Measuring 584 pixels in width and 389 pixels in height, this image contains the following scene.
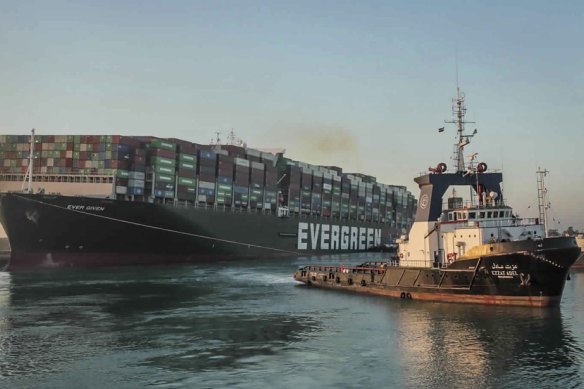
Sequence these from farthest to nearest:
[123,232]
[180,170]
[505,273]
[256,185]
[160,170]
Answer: [256,185]
[180,170]
[160,170]
[123,232]
[505,273]

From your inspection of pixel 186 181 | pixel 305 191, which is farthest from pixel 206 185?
pixel 305 191

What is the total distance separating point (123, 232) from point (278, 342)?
4180 centimetres

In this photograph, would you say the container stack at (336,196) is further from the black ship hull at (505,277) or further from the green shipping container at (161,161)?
the black ship hull at (505,277)

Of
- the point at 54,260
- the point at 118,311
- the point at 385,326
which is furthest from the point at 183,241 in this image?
the point at 385,326

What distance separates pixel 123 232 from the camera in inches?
2201

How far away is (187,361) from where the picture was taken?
1588cm

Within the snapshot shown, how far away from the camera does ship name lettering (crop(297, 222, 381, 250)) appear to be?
287ft

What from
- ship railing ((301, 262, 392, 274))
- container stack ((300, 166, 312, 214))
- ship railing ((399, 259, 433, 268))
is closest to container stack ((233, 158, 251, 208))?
container stack ((300, 166, 312, 214))

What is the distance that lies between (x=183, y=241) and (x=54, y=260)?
16396mm

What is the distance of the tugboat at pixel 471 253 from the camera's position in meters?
24.7

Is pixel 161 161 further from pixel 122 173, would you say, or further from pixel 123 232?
pixel 123 232

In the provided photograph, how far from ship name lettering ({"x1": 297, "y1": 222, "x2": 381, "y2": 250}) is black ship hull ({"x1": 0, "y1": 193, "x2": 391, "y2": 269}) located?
647 cm

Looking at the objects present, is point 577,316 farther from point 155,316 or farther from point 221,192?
point 221,192

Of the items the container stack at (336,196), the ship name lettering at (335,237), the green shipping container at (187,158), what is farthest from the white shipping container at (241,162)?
the container stack at (336,196)
